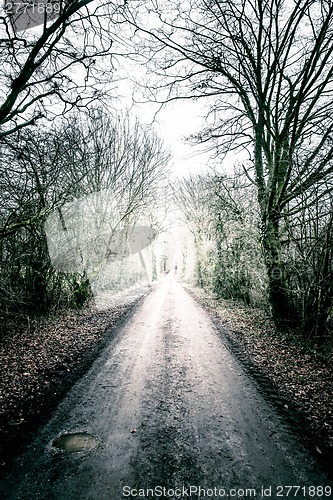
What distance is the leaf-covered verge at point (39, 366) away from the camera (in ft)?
12.2

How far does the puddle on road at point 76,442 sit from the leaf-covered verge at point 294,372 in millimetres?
2727

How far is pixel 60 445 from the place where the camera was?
330cm

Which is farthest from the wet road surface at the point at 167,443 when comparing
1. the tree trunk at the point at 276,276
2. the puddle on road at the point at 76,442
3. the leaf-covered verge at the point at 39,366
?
the tree trunk at the point at 276,276

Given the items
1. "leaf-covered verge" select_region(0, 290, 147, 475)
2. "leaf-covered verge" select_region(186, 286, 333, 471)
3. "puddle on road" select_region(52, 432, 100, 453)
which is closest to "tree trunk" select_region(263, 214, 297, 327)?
"leaf-covered verge" select_region(186, 286, 333, 471)

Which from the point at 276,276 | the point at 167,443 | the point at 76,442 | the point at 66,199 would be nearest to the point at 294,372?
the point at 167,443

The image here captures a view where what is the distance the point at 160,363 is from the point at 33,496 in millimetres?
3554

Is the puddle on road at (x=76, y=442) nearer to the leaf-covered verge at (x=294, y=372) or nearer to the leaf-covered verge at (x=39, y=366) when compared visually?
the leaf-covered verge at (x=39, y=366)

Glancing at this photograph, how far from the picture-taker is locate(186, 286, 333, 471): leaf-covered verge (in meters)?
3.70

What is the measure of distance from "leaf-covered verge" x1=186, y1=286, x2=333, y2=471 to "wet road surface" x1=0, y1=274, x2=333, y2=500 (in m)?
0.29

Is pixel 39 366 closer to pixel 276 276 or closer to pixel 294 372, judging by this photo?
pixel 294 372

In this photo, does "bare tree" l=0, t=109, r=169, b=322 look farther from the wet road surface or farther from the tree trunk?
the tree trunk

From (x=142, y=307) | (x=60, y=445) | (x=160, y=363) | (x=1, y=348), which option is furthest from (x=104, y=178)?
(x=60, y=445)

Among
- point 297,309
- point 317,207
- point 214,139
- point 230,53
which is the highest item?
point 230,53

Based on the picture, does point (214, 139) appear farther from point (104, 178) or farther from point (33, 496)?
point (33, 496)
